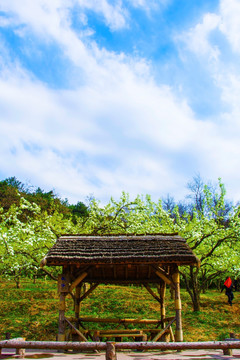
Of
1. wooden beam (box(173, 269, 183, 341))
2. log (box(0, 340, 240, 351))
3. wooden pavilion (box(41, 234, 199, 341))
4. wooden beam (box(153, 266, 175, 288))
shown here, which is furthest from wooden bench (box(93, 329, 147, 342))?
log (box(0, 340, 240, 351))

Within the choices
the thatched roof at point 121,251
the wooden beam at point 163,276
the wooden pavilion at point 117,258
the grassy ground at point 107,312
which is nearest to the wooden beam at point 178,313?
the wooden pavilion at point 117,258

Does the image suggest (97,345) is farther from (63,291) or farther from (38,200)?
(38,200)

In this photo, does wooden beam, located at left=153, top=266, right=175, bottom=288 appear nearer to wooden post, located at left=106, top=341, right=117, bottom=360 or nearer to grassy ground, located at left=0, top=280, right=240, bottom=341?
wooden post, located at left=106, top=341, right=117, bottom=360

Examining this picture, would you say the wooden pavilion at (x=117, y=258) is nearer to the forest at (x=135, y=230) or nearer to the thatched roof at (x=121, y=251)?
the thatched roof at (x=121, y=251)

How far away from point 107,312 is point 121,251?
32.5 ft

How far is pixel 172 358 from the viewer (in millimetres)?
8156

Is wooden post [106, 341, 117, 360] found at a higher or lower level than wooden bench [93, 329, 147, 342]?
higher

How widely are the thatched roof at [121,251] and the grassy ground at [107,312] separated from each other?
19.3 ft

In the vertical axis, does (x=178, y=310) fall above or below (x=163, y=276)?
below

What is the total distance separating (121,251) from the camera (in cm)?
1006

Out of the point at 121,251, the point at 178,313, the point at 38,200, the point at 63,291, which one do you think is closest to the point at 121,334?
the point at 178,313

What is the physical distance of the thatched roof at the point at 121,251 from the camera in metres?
9.55

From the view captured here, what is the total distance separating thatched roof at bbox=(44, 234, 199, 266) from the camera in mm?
9547

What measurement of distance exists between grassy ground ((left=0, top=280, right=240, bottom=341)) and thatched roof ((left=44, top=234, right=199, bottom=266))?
232 inches
